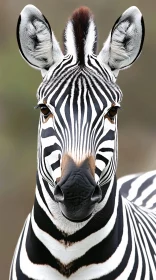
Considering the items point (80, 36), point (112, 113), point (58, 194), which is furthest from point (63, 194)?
point (80, 36)

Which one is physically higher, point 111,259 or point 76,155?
point 76,155

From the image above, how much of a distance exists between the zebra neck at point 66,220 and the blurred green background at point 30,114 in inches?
162

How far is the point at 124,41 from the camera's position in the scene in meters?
4.43

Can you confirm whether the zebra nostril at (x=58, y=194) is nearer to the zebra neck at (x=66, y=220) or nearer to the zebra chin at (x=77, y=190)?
the zebra chin at (x=77, y=190)

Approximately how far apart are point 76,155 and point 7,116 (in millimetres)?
9598

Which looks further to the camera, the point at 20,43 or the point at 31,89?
the point at 31,89

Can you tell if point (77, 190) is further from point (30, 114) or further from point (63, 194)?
point (30, 114)

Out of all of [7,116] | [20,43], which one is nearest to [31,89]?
[7,116]

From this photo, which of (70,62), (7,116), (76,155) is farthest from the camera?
(7,116)

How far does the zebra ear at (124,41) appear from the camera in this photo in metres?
4.38

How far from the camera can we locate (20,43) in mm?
4406

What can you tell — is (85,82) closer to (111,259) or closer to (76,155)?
(76,155)

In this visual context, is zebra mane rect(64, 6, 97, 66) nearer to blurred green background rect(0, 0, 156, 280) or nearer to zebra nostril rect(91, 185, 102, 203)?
zebra nostril rect(91, 185, 102, 203)

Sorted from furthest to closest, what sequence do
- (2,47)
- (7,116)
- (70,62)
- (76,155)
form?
1. (2,47)
2. (7,116)
3. (70,62)
4. (76,155)
